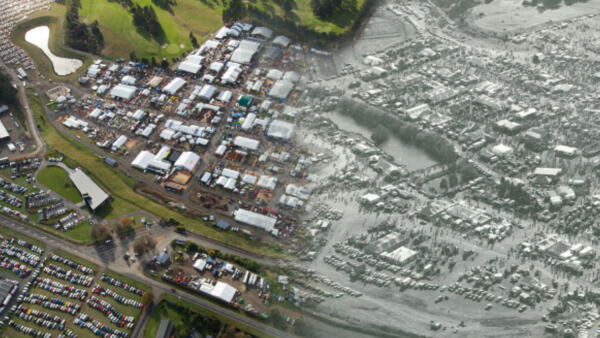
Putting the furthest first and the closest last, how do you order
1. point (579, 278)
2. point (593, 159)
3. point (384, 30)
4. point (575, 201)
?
point (384, 30) → point (593, 159) → point (575, 201) → point (579, 278)

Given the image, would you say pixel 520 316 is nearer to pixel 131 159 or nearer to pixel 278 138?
pixel 278 138

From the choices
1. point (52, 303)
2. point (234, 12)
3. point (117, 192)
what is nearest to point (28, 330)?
point (52, 303)

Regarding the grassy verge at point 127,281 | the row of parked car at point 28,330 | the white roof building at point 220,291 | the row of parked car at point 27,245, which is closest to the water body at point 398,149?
the white roof building at point 220,291

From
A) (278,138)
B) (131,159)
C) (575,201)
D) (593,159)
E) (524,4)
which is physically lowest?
(131,159)

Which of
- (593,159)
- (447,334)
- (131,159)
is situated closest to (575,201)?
(593,159)

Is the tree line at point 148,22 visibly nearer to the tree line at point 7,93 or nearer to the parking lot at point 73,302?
the tree line at point 7,93

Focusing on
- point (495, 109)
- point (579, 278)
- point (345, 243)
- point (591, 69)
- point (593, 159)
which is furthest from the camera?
point (591, 69)

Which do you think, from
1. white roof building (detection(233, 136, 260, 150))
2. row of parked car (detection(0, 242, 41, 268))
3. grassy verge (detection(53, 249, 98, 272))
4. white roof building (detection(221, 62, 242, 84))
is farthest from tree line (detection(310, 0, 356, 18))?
row of parked car (detection(0, 242, 41, 268))
